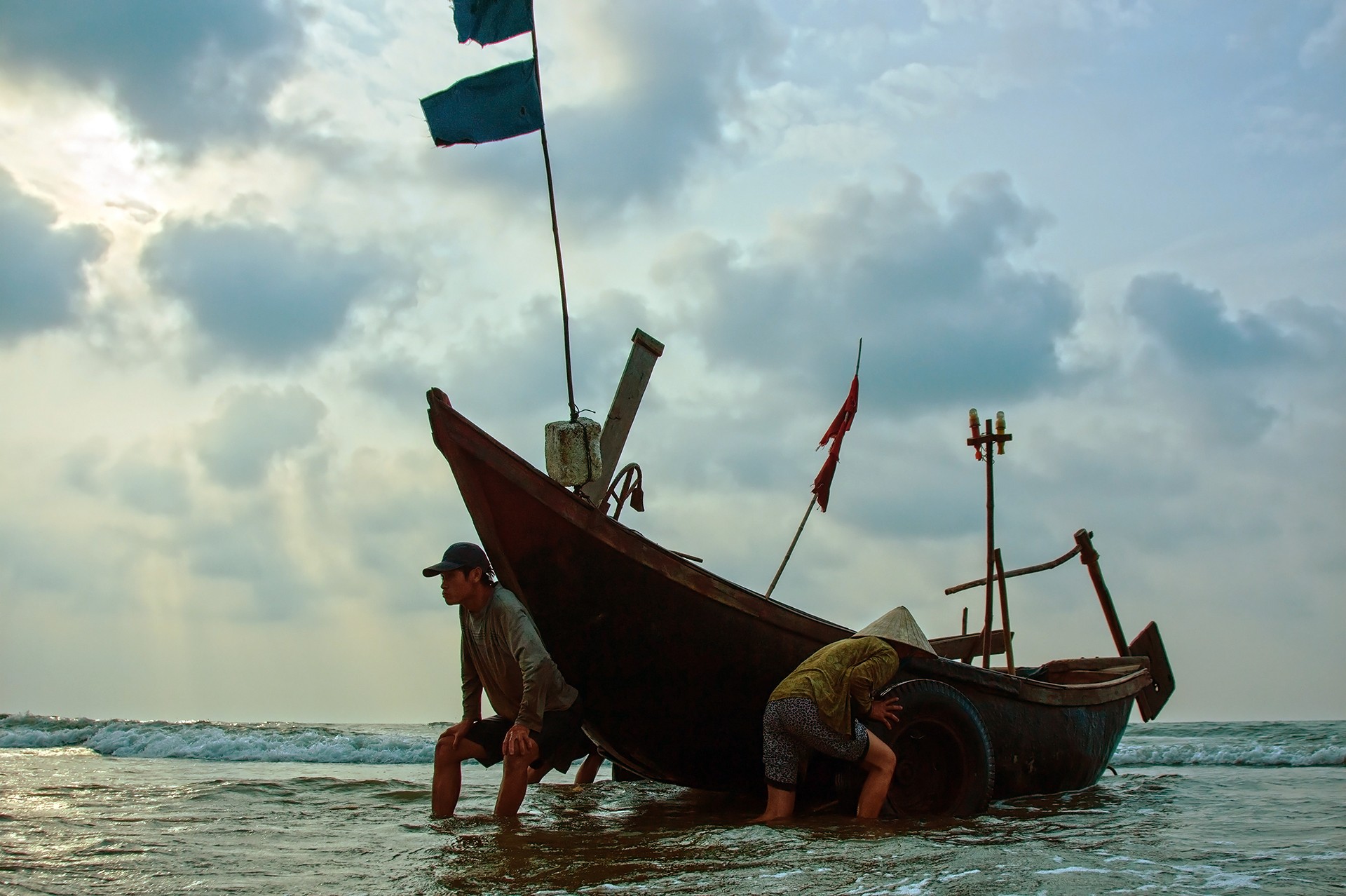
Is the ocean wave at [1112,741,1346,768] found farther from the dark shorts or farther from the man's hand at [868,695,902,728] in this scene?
the dark shorts

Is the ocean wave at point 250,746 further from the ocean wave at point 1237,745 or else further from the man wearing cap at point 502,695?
the man wearing cap at point 502,695

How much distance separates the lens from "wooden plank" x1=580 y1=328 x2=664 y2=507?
6.69 metres

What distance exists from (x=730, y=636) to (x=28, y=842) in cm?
365

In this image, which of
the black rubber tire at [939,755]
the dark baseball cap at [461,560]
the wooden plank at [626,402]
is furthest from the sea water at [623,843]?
the wooden plank at [626,402]

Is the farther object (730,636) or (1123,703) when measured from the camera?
(1123,703)

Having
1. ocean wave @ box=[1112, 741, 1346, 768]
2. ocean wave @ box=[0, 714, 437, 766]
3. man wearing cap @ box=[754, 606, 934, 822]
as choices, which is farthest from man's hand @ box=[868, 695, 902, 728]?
ocean wave @ box=[0, 714, 437, 766]

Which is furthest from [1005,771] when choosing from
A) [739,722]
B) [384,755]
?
[384,755]

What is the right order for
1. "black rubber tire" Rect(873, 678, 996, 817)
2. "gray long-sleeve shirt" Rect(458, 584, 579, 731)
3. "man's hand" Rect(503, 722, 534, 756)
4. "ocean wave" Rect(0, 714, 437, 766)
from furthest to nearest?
1. "ocean wave" Rect(0, 714, 437, 766)
2. "black rubber tire" Rect(873, 678, 996, 817)
3. "gray long-sleeve shirt" Rect(458, 584, 579, 731)
4. "man's hand" Rect(503, 722, 534, 756)

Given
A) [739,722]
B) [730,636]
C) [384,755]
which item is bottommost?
[384,755]

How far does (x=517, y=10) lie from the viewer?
21.1ft

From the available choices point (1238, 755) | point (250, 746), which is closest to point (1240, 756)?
point (1238, 755)

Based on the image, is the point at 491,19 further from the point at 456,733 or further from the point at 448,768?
the point at 448,768

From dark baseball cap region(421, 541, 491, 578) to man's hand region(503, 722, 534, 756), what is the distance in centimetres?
84

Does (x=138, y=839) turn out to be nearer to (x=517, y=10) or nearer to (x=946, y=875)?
(x=946, y=875)
